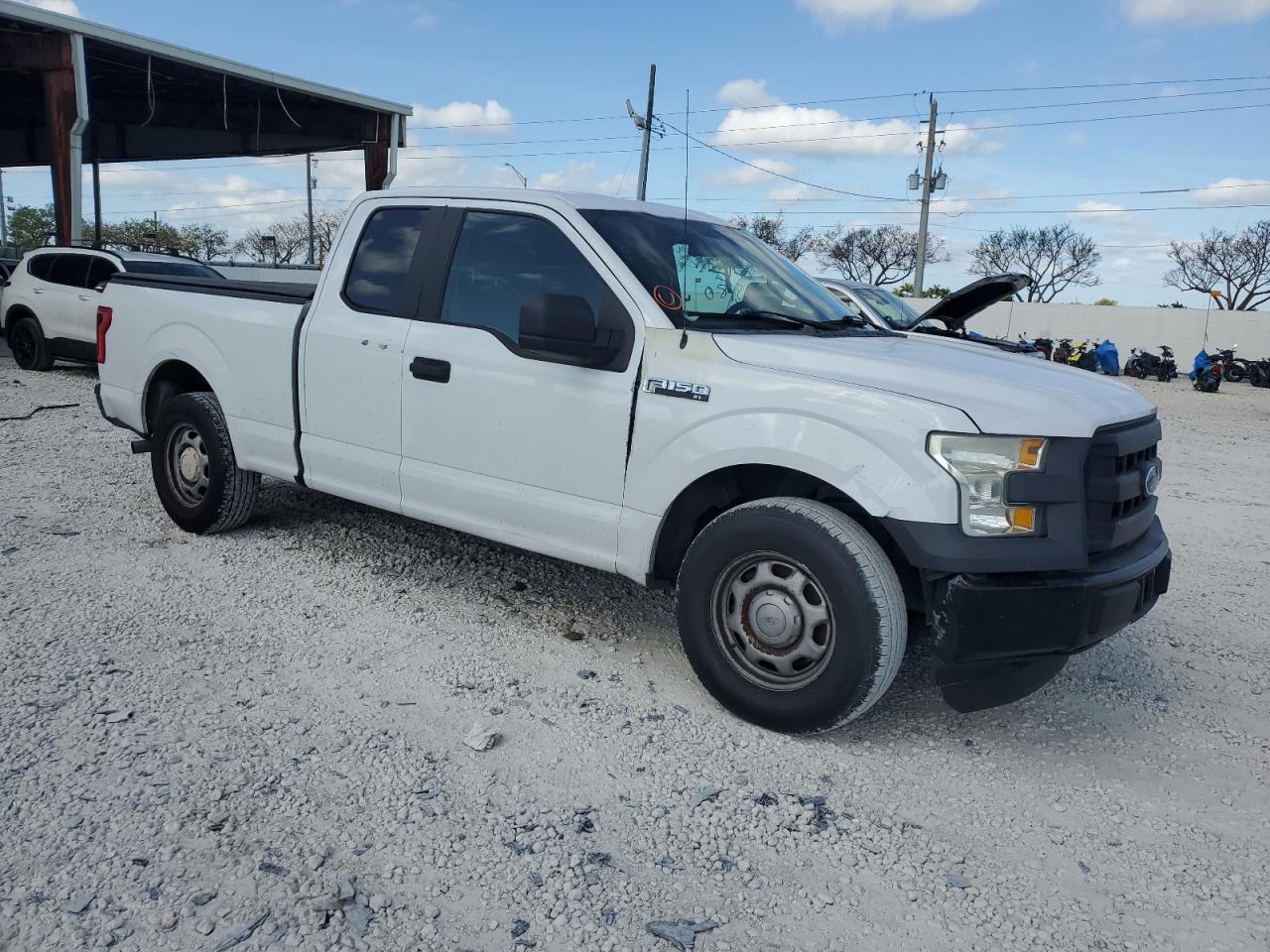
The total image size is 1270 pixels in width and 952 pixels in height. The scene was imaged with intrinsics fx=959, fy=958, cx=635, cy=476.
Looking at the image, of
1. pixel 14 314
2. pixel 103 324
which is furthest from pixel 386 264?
pixel 14 314

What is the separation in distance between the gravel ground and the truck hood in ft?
4.17

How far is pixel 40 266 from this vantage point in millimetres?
13023

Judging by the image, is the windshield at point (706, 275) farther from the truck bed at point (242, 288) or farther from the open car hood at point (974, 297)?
the truck bed at point (242, 288)

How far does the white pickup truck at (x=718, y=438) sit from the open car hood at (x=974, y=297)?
1.55 meters

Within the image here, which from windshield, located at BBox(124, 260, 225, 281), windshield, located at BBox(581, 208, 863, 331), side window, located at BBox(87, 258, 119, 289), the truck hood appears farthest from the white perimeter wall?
the truck hood

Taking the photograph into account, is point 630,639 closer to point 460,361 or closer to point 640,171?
point 460,361

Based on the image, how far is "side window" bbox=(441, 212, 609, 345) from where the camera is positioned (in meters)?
3.98

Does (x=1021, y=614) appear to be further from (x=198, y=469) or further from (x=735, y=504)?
(x=198, y=469)

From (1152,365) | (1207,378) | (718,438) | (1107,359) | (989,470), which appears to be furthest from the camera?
(1152,365)

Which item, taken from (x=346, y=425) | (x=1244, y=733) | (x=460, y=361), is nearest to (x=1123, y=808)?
(x=1244, y=733)

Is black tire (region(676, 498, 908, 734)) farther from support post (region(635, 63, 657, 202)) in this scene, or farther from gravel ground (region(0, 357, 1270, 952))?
support post (region(635, 63, 657, 202))

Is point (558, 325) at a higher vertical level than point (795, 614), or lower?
higher

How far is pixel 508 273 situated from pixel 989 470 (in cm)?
222

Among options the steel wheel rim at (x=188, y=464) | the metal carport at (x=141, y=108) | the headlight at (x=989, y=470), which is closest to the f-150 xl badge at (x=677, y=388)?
the headlight at (x=989, y=470)
